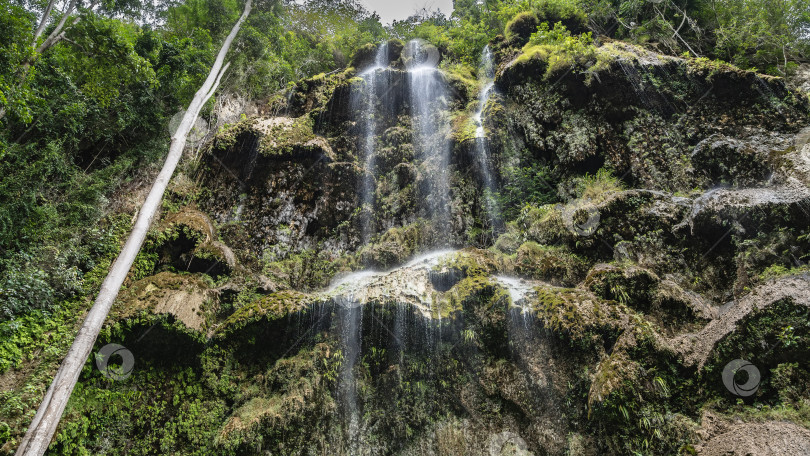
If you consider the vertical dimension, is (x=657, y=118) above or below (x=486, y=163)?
above

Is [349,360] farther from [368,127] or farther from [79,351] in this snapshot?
[368,127]

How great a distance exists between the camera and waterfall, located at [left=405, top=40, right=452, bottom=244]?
10.9 meters

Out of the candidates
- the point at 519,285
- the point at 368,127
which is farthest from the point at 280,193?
the point at 519,285

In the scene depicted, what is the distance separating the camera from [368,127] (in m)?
13.5

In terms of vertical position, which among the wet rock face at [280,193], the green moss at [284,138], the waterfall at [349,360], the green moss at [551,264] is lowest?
the waterfall at [349,360]

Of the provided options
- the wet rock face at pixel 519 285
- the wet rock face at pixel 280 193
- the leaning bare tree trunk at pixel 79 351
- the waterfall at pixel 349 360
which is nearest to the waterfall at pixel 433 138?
the wet rock face at pixel 519 285

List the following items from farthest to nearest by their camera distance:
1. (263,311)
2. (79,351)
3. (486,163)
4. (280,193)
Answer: (280,193), (486,163), (263,311), (79,351)

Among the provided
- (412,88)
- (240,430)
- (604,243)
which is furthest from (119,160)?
(604,243)

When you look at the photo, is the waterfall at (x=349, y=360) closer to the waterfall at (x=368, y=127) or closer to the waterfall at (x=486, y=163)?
the waterfall at (x=368, y=127)

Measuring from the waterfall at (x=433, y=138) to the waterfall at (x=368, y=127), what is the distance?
1284 millimetres

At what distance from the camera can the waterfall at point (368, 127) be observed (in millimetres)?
11769

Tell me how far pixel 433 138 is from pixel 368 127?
8.92 ft

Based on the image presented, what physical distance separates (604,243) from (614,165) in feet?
9.79

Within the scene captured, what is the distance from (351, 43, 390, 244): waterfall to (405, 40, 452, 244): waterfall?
1.28 meters
